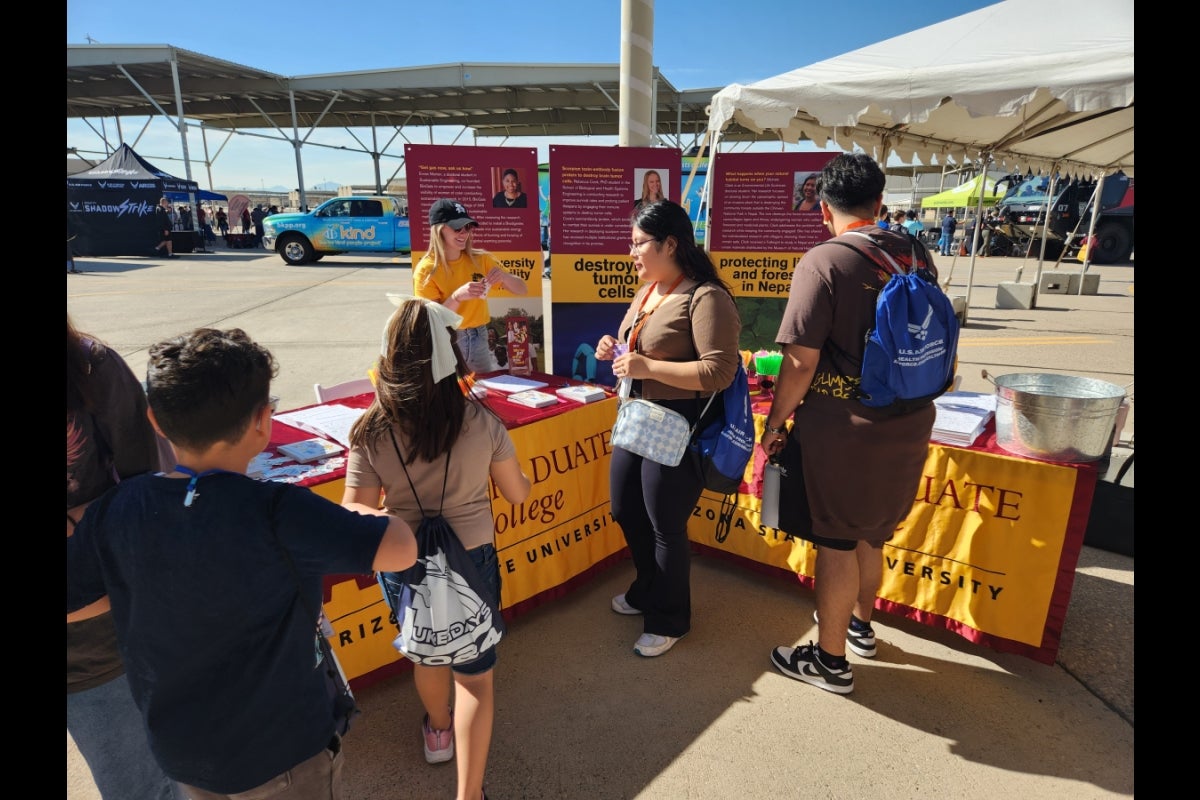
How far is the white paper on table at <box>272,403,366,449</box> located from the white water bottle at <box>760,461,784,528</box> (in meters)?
1.63

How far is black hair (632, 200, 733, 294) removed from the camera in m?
2.30

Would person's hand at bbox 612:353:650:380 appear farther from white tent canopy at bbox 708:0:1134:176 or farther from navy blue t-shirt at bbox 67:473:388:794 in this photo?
white tent canopy at bbox 708:0:1134:176

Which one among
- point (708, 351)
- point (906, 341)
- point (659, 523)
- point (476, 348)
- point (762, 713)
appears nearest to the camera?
point (906, 341)

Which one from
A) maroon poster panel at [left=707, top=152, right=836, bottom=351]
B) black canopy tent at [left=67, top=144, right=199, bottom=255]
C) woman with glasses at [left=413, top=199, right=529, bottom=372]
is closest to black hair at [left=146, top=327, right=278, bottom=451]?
woman with glasses at [left=413, top=199, right=529, bottom=372]

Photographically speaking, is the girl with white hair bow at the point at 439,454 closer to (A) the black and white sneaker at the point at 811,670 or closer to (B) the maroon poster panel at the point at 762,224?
(A) the black and white sneaker at the point at 811,670

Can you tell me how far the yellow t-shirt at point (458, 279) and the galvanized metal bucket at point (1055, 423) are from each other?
2.43m

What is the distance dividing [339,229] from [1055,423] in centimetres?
1948

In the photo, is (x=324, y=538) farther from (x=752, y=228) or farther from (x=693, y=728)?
(x=752, y=228)

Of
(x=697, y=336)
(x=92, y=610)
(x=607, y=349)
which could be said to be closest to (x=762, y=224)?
(x=607, y=349)

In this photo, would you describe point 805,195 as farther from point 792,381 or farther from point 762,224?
point 792,381

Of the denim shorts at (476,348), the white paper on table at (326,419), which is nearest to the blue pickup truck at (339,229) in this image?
the denim shorts at (476,348)

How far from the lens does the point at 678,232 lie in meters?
2.31

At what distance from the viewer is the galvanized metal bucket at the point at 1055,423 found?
7.58ft

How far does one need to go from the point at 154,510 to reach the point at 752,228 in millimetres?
3864
